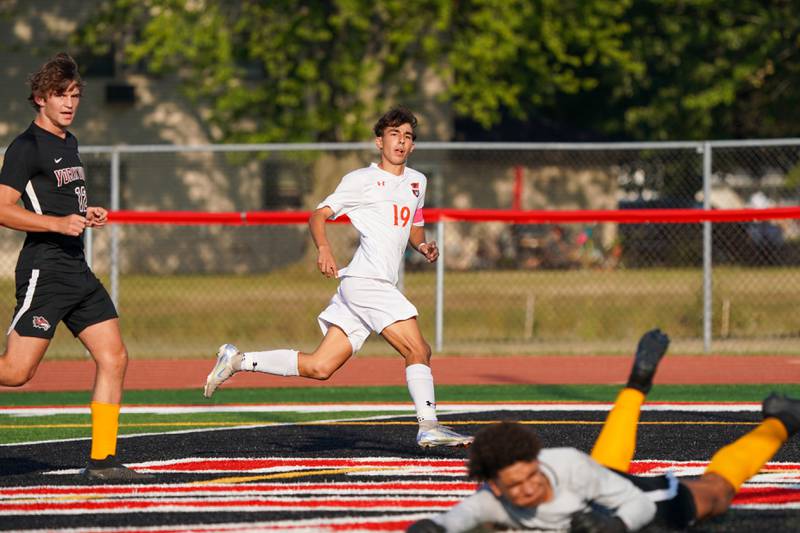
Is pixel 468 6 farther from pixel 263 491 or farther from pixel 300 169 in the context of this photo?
pixel 263 491

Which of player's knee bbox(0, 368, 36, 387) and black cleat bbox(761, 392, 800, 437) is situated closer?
black cleat bbox(761, 392, 800, 437)

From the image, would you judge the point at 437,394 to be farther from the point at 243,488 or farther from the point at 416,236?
the point at 243,488

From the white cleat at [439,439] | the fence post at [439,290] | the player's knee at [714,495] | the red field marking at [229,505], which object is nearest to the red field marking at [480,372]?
the fence post at [439,290]

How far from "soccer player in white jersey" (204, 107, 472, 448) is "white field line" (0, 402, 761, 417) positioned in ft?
10.2

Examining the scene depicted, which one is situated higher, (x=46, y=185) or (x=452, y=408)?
(x=46, y=185)

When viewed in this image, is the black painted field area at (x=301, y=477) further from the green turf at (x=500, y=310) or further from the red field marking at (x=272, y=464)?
the green turf at (x=500, y=310)

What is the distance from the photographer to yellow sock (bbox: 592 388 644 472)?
6.68 m

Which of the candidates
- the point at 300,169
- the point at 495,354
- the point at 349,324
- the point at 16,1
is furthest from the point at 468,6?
the point at 349,324

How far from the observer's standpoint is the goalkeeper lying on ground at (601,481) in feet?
19.6

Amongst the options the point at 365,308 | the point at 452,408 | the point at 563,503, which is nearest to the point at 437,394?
the point at 452,408

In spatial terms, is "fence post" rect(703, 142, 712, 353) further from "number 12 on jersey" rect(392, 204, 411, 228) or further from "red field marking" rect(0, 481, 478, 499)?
"red field marking" rect(0, 481, 478, 499)

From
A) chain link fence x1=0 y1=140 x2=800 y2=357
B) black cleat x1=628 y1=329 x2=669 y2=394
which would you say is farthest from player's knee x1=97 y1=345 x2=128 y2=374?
chain link fence x1=0 y1=140 x2=800 y2=357

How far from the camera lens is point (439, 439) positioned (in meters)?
8.96

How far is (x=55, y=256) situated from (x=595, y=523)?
3.70m
